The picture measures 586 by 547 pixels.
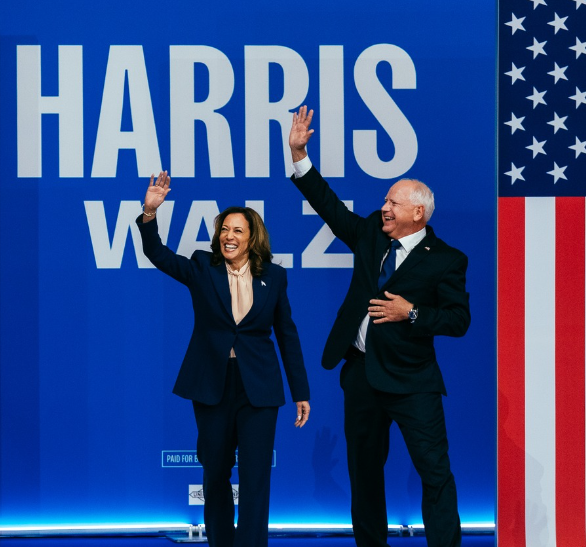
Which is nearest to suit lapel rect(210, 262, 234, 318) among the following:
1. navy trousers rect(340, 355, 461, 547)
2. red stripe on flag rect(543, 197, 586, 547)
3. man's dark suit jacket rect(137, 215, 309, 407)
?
man's dark suit jacket rect(137, 215, 309, 407)

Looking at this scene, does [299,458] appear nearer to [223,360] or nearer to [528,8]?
[223,360]

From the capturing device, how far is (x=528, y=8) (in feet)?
13.2

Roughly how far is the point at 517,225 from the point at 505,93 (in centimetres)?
61

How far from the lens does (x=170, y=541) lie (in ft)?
13.7

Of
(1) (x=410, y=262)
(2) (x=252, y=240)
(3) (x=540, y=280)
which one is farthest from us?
(3) (x=540, y=280)

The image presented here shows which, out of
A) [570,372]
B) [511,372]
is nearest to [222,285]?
[511,372]

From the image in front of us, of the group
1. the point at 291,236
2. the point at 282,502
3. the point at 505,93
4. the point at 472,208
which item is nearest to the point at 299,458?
the point at 282,502

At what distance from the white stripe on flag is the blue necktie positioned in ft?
2.54

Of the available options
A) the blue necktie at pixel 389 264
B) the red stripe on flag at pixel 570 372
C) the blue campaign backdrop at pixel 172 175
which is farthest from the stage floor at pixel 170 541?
the blue necktie at pixel 389 264

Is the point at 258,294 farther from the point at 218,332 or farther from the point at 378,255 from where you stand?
the point at 378,255

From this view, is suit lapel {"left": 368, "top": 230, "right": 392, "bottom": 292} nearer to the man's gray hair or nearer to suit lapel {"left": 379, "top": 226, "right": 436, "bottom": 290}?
suit lapel {"left": 379, "top": 226, "right": 436, "bottom": 290}

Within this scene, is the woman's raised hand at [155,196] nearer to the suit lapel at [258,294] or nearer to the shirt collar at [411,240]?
the suit lapel at [258,294]

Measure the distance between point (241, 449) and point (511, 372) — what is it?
1.40 m

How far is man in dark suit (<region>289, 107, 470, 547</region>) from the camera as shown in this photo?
342 centimetres
